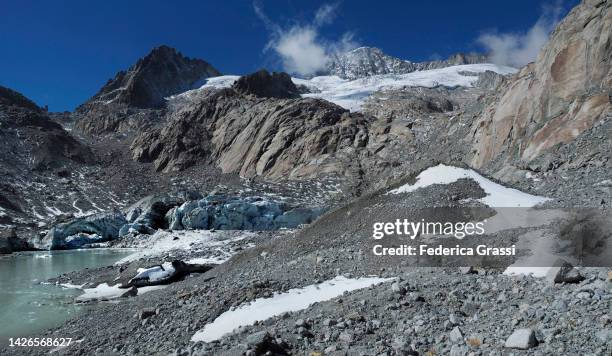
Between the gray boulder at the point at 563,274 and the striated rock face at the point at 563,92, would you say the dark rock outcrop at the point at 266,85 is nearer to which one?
the striated rock face at the point at 563,92

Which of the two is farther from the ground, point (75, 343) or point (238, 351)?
point (238, 351)

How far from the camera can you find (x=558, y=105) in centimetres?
3002

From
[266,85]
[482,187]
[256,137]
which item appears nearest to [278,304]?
[482,187]

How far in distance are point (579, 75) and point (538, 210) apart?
19021 millimetres

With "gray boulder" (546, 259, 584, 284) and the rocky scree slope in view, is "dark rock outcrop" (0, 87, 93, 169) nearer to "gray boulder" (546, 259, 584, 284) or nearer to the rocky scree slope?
the rocky scree slope

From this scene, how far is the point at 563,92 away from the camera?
99.1 ft

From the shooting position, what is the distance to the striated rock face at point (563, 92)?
26.2 metres

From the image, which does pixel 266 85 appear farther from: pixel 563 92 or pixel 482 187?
pixel 482 187

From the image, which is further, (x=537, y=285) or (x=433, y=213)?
(x=433, y=213)

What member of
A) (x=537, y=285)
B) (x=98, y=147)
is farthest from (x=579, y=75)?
(x=98, y=147)

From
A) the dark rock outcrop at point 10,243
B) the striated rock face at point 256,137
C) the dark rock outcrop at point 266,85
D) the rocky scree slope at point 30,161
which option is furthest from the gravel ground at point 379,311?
the dark rock outcrop at point 266,85

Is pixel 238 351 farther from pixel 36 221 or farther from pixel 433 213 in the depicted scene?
pixel 36 221

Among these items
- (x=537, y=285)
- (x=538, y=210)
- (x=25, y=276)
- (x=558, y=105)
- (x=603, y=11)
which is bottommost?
(x=25, y=276)

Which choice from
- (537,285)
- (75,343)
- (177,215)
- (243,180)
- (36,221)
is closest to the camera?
(537,285)
